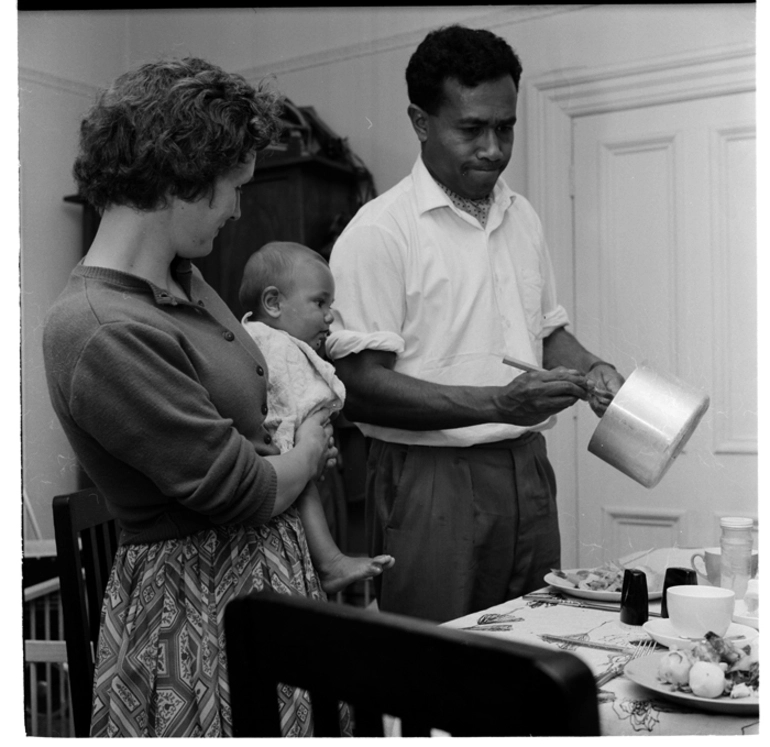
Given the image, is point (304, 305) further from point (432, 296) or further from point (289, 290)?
point (432, 296)

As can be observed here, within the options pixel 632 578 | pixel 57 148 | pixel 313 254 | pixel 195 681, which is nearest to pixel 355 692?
pixel 195 681

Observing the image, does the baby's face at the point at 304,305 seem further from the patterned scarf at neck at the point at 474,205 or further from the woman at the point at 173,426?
the patterned scarf at neck at the point at 474,205

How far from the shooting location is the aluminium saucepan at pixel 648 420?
1276 mm

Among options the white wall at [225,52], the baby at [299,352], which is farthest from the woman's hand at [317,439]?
the white wall at [225,52]

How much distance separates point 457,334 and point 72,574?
2.74 feet

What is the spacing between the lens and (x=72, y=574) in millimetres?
1149

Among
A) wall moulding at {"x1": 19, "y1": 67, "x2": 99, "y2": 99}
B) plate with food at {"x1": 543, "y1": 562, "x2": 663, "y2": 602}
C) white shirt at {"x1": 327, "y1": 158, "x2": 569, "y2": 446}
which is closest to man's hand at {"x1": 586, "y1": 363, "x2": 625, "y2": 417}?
white shirt at {"x1": 327, "y1": 158, "x2": 569, "y2": 446}

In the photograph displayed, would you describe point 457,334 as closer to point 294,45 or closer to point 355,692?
point 294,45

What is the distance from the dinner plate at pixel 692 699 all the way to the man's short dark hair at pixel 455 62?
44.3 inches

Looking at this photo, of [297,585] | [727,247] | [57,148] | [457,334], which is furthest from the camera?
[457,334]

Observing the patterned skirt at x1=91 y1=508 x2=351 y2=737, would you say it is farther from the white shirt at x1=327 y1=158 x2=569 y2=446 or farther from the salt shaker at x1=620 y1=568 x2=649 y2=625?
the white shirt at x1=327 y1=158 x2=569 y2=446

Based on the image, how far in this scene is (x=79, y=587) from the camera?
1.15 metres

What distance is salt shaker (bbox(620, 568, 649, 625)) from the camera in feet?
3.77

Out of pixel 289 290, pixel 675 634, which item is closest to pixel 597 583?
pixel 675 634
